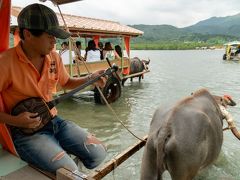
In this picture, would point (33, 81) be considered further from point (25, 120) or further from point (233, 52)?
point (233, 52)

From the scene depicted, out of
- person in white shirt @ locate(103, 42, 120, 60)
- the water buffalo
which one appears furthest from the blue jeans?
person in white shirt @ locate(103, 42, 120, 60)

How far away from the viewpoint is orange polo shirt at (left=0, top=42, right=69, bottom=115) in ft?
7.54

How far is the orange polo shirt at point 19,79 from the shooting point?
7.54ft

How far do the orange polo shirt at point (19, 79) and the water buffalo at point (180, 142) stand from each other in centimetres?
111

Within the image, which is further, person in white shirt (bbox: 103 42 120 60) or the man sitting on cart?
person in white shirt (bbox: 103 42 120 60)

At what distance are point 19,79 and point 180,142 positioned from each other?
1.48 m

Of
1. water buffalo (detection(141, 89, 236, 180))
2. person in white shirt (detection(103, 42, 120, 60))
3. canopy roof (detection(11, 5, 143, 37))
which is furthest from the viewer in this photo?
person in white shirt (detection(103, 42, 120, 60))

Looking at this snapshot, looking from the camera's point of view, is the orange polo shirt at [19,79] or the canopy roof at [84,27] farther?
the canopy roof at [84,27]

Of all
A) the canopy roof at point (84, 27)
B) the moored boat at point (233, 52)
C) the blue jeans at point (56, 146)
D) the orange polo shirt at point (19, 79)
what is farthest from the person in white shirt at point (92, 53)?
the moored boat at point (233, 52)

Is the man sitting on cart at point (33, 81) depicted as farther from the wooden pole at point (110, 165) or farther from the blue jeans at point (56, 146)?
the wooden pole at point (110, 165)

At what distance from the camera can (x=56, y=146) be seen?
2426 mm

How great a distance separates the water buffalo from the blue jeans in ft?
1.68

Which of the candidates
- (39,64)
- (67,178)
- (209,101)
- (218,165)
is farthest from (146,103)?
(67,178)

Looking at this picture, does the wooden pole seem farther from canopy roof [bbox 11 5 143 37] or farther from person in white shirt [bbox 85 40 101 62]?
person in white shirt [bbox 85 40 101 62]
